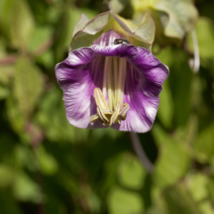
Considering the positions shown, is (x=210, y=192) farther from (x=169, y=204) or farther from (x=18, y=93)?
(x=18, y=93)

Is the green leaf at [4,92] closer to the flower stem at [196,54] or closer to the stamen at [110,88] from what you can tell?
the stamen at [110,88]

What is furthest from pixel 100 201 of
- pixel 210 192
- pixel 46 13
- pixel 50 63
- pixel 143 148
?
pixel 46 13

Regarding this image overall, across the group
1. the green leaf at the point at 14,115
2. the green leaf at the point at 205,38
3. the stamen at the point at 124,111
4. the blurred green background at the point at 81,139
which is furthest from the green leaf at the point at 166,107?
the green leaf at the point at 14,115

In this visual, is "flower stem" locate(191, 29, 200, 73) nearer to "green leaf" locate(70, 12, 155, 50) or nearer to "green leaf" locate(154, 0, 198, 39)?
"green leaf" locate(154, 0, 198, 39)

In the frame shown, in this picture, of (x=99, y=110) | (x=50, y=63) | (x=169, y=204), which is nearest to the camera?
(x=99, y=110)

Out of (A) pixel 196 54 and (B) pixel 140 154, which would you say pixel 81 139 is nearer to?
(B) pixel 140 154

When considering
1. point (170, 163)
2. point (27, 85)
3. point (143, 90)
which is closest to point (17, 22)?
point (27, 85)

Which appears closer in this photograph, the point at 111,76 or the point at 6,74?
the point at 111,76
